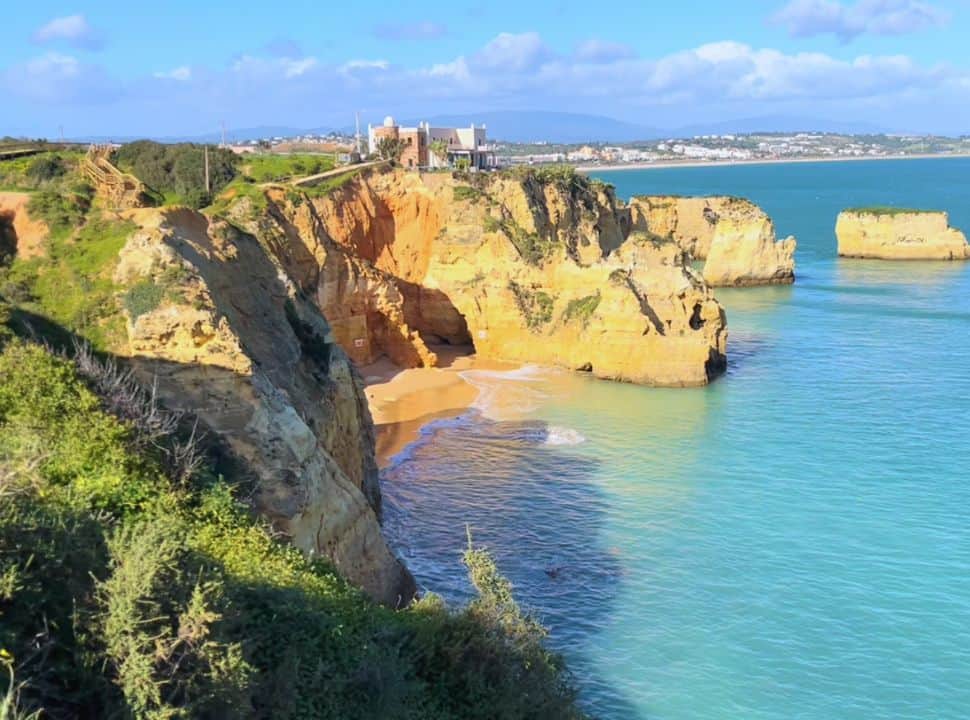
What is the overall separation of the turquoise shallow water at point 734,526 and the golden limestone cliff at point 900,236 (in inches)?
1602

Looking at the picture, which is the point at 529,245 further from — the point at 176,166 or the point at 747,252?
the point at 747,252

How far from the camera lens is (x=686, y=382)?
37.6m

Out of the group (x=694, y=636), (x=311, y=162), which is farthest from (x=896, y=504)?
(x=311, y=162)

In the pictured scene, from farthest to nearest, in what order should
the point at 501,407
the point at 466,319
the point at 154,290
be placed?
the point at 466,319 → the point at 501,407 → the point at 154,290

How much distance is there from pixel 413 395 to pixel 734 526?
55.0ft

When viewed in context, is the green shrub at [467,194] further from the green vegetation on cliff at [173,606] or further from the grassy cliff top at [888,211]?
the grassy cliff top at [888,211]

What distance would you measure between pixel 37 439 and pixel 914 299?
59467 mm

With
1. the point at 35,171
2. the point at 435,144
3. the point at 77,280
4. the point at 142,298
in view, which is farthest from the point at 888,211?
the point at 77,280

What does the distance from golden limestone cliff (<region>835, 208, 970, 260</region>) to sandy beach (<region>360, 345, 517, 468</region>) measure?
5261 cm

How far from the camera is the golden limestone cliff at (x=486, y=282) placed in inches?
1495

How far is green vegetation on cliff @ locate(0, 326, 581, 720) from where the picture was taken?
789cm

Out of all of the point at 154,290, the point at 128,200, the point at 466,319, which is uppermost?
the point at 128,200

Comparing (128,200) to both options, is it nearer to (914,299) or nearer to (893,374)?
(893,374)

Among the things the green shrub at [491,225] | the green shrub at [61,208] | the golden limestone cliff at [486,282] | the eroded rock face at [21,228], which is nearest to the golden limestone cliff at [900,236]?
the golden limestone cliff at [486,282]
